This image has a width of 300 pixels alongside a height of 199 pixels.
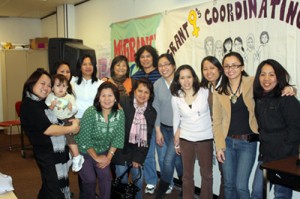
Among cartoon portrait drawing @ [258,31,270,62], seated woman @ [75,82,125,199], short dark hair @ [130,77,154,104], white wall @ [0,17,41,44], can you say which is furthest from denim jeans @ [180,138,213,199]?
white wall @ [0,17,41,44]

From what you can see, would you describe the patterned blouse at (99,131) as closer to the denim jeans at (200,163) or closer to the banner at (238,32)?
the denim jeans at (200,163)

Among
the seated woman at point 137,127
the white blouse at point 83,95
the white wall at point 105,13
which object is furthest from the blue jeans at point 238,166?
the white wall at point 105,13

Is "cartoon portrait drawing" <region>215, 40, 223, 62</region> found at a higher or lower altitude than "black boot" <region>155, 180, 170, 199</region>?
higher

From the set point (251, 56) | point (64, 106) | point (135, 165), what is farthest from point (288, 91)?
point (64, 106)

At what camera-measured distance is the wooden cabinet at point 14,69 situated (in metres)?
7.89

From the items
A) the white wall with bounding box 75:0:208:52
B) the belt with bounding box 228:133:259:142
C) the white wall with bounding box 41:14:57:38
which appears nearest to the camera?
the belt with bounding box 228:133:259:142

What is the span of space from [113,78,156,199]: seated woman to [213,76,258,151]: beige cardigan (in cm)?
64

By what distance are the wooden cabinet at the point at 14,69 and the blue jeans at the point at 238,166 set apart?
624cm

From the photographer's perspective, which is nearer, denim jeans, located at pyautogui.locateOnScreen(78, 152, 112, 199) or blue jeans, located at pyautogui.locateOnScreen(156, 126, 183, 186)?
denim jeans, located at pyautogui.locateOnScreen(78, 152, 112, 199)

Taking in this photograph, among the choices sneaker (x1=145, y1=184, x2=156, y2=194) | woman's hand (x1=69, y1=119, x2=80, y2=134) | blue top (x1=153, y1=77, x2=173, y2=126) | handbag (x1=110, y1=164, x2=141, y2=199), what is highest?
blue top (x1=153, y1=77, x2=173, y2=126)

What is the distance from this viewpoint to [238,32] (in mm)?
3254

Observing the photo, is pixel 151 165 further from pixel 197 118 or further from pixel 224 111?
pixel 224 111

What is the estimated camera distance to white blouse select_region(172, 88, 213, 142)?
2.85 meters

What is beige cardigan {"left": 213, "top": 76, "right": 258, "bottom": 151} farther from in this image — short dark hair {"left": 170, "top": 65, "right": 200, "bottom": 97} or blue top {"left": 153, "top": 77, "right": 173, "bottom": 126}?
blue top {"left": 153, "top": 77, "right": 173, "bottom": 126}
